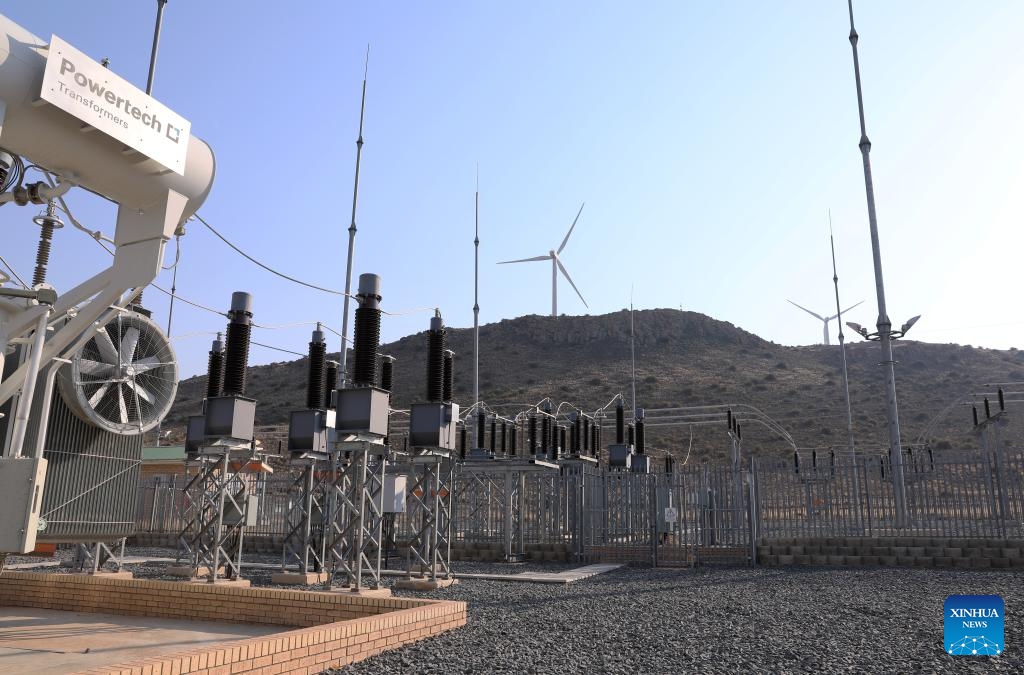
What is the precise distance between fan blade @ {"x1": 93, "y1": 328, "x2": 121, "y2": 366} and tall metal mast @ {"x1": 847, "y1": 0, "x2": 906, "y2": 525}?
1732 cm

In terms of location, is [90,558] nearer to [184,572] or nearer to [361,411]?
[184,572]

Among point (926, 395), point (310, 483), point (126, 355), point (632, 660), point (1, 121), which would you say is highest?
point (926, 395)

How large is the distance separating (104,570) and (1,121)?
13.7 m

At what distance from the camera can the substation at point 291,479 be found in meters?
7.31

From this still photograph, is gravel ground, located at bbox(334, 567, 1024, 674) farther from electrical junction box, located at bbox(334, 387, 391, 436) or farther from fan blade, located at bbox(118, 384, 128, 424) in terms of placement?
fan blade, located at bbox(118, 384, 128, 424)

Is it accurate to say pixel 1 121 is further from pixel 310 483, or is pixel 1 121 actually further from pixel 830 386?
pixel 830 386

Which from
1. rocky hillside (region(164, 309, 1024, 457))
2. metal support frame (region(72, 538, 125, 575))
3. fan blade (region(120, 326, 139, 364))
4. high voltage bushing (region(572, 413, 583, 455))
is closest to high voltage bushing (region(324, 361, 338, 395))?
metal support frame (region(72, 538, 125, 575))

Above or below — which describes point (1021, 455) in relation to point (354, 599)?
above

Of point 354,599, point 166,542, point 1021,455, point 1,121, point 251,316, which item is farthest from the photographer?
point 166,542

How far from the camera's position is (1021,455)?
18.3 metres

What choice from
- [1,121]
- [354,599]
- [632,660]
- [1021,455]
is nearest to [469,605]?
[354,599]

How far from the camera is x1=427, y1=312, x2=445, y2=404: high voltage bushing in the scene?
15070 millimetres

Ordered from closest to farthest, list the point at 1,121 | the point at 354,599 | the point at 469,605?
1. the point at 1,121
2. the point at 354,599
3. the point at 469,605

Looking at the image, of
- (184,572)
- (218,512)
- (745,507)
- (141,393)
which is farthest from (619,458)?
(141,393)
